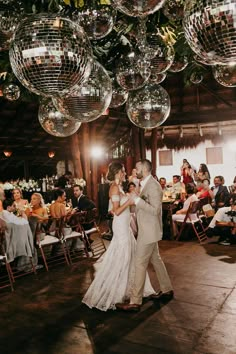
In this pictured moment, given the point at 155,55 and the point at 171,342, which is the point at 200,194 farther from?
the point at 155,55

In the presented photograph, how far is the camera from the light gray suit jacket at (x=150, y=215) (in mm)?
3529

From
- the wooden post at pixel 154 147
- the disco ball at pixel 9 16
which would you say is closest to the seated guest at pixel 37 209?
the disco ball at pixel 9 16

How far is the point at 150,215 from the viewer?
139 inches

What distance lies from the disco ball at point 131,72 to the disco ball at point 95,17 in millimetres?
475

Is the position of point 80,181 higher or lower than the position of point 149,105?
lower

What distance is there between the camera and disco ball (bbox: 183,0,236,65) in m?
1.10

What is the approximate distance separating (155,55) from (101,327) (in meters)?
2.42

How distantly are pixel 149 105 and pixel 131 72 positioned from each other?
0.31 metres

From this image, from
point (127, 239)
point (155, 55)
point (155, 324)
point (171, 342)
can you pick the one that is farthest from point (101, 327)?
point (155, 55)

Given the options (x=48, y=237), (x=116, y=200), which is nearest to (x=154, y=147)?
(x=48, y=237)

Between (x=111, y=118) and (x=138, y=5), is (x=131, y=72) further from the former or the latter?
(x=111, y=118)

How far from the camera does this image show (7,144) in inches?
483

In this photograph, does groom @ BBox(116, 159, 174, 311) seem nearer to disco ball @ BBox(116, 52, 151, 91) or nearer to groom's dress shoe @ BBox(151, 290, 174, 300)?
groom's dress shoe @ BBox(151, 290, 174, 300)

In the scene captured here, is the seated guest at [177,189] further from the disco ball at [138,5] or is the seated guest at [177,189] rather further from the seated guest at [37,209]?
the disco ball at [138,5]
